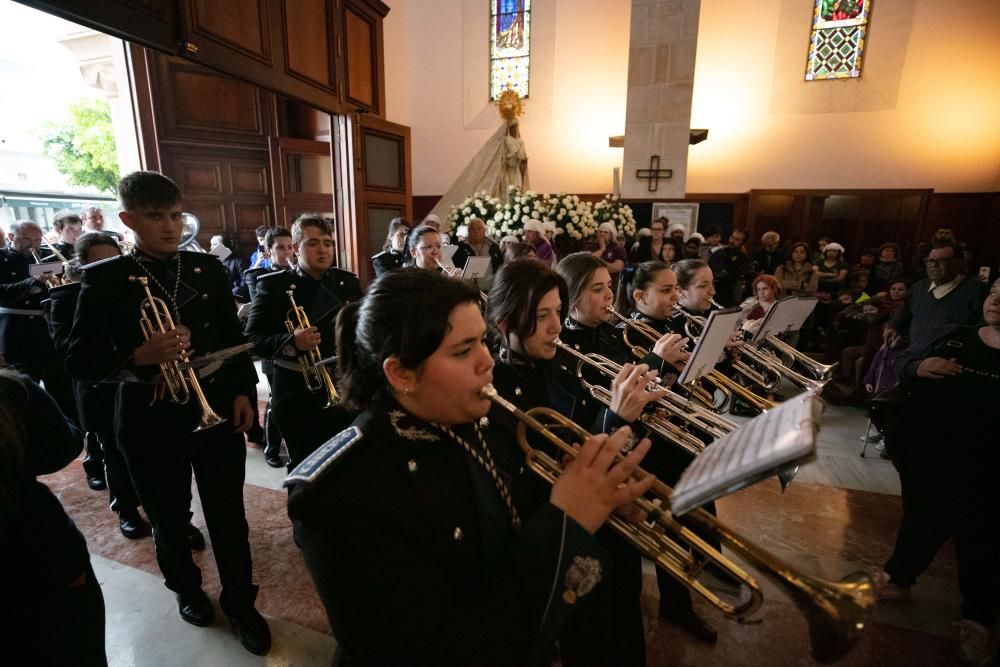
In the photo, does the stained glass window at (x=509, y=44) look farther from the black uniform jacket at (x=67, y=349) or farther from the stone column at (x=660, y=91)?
the black uniform jacket at (x=67, y=349)

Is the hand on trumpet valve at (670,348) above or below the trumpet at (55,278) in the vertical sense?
below

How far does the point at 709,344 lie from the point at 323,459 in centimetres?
174

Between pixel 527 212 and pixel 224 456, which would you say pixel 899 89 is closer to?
pixel 527 212

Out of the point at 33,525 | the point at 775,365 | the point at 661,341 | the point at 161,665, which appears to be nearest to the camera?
the point at 33,525

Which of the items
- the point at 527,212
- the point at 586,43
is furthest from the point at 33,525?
the point at 586,43

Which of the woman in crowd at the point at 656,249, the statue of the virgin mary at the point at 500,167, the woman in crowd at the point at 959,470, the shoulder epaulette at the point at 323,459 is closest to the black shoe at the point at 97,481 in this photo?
the shoulder epaulette at the point at 323,459

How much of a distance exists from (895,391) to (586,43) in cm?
1031

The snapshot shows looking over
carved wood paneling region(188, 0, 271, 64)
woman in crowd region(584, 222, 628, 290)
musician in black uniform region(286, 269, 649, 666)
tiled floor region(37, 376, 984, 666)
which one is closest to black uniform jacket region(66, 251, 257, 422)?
tiled floor region(37, 376, 984, 666)

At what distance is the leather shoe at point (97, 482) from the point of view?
3.43 meters

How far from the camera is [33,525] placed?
1186 millimetres

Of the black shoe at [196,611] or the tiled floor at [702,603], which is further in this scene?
A: the black shoe at [196,611]

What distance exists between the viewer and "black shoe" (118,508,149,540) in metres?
2.86

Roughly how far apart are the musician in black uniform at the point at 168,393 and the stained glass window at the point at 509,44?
10.5m

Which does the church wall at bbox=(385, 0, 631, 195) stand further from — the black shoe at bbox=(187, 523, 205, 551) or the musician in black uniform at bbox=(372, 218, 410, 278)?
the black shoe at bbox=(187, 523, 205, 551)
